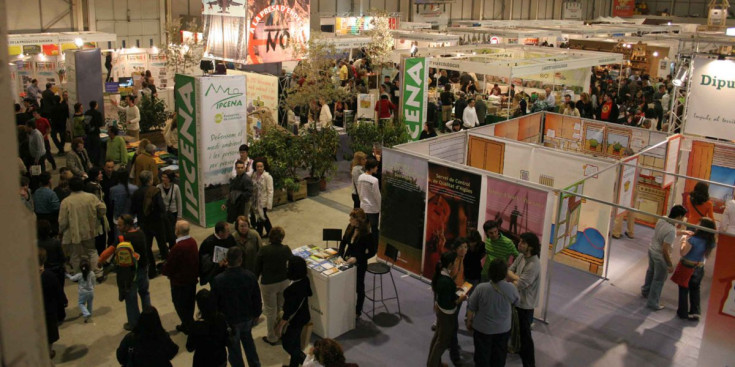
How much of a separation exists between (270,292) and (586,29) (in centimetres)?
2101

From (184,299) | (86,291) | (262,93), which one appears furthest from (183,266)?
(262,93)

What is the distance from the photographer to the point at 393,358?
5.98 m

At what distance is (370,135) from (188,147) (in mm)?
3280

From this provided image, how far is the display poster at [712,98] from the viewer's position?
1000 cm

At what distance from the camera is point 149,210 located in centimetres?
710

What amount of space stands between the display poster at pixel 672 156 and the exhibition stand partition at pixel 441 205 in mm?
3463

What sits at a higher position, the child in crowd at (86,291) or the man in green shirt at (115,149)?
the man in green shirt at (115,149)

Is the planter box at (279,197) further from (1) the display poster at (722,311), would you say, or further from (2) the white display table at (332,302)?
(1) the display poster at (722,311)

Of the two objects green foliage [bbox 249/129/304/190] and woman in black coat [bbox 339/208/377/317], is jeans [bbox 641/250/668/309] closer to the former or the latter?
woman in black coat [bbox 339/208/377/317]

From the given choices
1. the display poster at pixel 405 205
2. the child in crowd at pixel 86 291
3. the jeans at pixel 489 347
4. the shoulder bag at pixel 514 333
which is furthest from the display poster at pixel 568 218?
the child in crowd at pixel 86 291

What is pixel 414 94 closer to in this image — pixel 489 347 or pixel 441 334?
pixel 441 334

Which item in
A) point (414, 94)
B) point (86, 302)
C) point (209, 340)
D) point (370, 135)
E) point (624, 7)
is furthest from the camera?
point (624, 7)

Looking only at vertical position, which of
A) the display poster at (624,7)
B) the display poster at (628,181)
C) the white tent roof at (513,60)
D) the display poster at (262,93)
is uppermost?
the display poster at (624,7)

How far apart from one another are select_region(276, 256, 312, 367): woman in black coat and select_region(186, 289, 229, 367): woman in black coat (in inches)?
28.6
